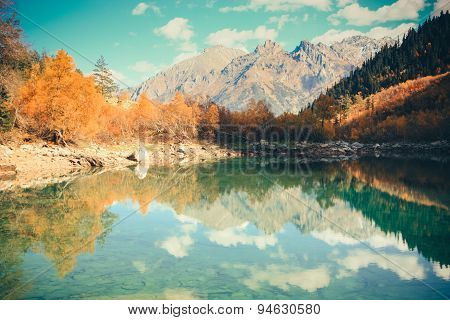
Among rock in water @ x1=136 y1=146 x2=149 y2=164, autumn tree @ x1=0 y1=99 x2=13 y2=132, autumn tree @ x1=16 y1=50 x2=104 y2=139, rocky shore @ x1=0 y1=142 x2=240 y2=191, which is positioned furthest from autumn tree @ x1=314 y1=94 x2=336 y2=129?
autumn tree @ x1=0 y1=99 x2=13 y2=132

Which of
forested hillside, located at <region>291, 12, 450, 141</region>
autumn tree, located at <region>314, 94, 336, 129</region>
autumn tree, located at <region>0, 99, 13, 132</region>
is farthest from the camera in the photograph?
forested hillside, located at <region>291, 12, 450, 141</region>

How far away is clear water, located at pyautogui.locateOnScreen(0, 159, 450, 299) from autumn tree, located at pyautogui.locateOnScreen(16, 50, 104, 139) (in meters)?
17.4

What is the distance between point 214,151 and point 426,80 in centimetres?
10864

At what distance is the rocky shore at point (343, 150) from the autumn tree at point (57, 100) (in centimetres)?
4171

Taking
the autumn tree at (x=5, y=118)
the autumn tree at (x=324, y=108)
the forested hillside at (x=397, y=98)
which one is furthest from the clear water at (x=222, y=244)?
the forested hillside at (x=397, y=98)

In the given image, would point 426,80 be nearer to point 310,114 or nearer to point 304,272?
point 310,114

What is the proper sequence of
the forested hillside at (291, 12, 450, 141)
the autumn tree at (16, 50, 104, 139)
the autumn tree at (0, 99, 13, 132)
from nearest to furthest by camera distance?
1. the autumn tree at (0, 99, 13, 132)
2. the autumn tree at (16, 50, 104, 139)
3. the forested hillside at (291, 12, 450, 141)

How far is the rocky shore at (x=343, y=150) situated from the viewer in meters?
81.8

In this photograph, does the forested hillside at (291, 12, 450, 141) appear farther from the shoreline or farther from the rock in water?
the rock in water

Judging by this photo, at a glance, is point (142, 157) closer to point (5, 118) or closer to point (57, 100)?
point (57, 100)

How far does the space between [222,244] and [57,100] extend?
37.0 meters

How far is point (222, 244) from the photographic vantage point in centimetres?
1602

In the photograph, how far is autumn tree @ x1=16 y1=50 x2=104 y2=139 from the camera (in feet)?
145

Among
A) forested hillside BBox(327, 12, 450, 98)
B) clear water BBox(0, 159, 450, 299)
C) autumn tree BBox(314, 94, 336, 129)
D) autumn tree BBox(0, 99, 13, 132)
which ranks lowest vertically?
clear water BBox(0, 159, 450, 299)
